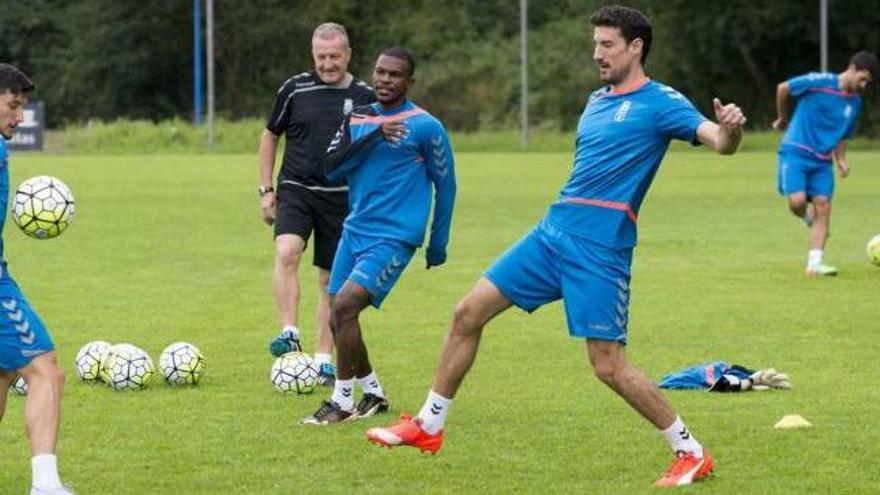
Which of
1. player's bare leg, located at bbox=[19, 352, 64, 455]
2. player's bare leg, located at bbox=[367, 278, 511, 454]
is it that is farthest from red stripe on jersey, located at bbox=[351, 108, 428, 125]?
player's bare leg, located at bbox=[19, 352, 64, 455]

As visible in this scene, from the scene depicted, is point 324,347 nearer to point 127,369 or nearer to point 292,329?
point 292,329

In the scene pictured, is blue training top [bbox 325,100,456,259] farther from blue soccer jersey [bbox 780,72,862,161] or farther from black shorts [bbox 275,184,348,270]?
blue soccer jersey [bbox 780,72,862,161]

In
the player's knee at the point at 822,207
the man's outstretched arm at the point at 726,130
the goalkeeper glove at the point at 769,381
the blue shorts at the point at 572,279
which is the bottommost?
the goalkeeper glove at the point at 769,381

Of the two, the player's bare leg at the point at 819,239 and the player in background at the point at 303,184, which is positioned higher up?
the player in background at the point at 303,184

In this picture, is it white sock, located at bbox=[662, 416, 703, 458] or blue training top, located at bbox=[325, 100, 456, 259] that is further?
blue training top, located at bbox=[325, 100, 456, 259]

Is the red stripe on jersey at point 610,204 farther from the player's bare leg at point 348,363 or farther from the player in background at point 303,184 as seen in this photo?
the player in background at point 303,184

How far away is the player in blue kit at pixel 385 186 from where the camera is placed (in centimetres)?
973

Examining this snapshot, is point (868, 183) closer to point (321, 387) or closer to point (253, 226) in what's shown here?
point (253, 226)

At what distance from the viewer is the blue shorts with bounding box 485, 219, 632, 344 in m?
8.26

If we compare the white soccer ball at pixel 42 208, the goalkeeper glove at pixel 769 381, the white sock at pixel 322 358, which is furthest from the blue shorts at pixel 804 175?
the white soccer ball at pixel 42 208

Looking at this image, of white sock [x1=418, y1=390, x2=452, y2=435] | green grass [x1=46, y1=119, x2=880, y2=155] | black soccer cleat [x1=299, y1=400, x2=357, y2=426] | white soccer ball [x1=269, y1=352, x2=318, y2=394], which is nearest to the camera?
white sock [x1=418, y1=390, x2=452, y2=435]

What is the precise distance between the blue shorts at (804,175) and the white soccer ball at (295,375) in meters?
8.51

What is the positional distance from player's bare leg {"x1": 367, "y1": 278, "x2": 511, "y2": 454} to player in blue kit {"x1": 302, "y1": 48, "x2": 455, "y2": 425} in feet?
3.95

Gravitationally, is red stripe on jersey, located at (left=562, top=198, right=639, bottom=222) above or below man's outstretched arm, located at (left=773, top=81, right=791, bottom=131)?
above
